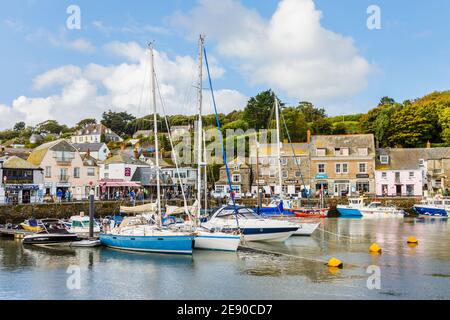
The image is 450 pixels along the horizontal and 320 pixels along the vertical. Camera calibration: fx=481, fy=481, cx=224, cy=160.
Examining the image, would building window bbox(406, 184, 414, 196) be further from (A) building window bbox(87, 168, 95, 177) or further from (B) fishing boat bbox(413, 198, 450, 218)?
(A) building window bbox(87, 168, 95, 177)

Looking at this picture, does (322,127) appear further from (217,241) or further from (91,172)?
(217,241)

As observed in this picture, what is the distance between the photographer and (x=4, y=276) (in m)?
25.8

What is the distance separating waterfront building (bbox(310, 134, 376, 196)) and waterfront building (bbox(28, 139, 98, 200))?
35.2 metres

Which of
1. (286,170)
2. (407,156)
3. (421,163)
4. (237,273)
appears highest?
(407,156)

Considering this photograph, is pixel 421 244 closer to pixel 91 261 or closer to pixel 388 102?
pixel 91 261

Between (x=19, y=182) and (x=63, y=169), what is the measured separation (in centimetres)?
773

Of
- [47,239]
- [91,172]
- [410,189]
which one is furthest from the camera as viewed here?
[410,189]

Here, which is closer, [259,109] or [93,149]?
[93,149]

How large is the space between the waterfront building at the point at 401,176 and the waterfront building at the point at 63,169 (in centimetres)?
4384

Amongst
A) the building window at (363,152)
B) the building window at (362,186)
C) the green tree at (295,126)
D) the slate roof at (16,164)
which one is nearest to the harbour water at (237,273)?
the slate roof at (16,164)

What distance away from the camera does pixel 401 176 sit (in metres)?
74.8

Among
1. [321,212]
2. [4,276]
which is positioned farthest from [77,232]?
[321,212]

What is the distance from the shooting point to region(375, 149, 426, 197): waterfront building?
74.5 meters

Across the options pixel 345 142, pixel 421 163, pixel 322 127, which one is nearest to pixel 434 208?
pixel 421 163
